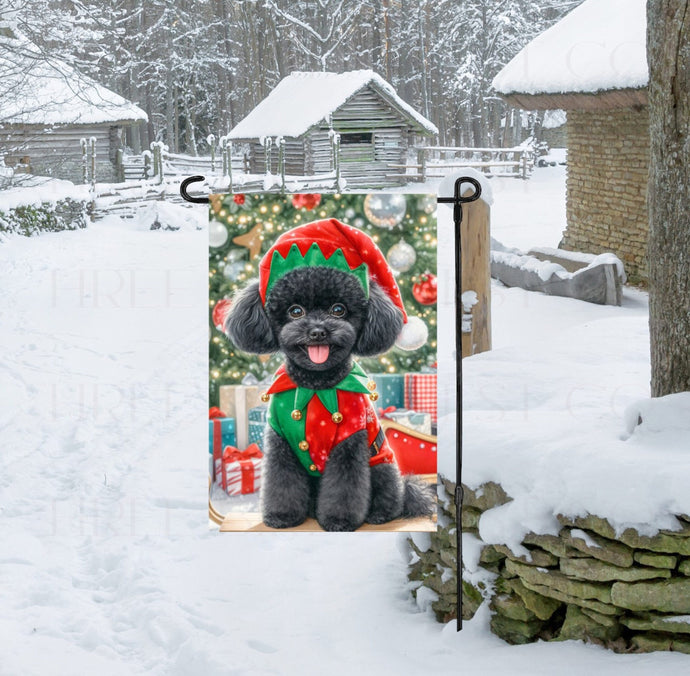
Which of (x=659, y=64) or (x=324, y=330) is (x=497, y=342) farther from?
(x=324, y=330)

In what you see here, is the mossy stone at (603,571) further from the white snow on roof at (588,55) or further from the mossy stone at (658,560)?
the white snow on roof at (588,55)

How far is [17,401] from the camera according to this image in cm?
875

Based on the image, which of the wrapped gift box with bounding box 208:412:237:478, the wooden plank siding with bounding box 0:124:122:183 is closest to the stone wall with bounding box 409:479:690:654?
the wrapped gift box with bounding box 208:412:237:478

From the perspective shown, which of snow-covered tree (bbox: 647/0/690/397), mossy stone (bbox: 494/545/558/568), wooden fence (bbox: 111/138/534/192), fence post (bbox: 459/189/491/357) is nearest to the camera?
mossy stone (bbox: 494/545/558/568)

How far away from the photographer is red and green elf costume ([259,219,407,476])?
3.31 m

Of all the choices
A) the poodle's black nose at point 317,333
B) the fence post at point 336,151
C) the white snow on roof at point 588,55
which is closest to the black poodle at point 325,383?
the poodle's black nose at point 317,333

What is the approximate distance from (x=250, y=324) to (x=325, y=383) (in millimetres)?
328

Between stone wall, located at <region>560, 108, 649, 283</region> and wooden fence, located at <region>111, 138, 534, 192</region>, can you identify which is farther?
wooden fence, located at <region>111, 138, 534, 192</region>

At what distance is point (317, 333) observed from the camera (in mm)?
3258

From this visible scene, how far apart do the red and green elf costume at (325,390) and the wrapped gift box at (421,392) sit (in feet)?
0.42

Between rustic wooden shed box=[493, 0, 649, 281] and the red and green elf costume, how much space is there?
9.46 m

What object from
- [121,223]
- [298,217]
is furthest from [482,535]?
[121,223]

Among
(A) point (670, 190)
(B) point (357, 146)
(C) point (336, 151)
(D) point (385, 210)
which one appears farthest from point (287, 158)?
(D) point (385, 210)

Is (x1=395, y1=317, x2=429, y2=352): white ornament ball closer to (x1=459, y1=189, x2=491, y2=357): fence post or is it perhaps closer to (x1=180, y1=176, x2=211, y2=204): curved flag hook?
(x1=180, y1=176, x2=211, y2=204): curved flag hook
